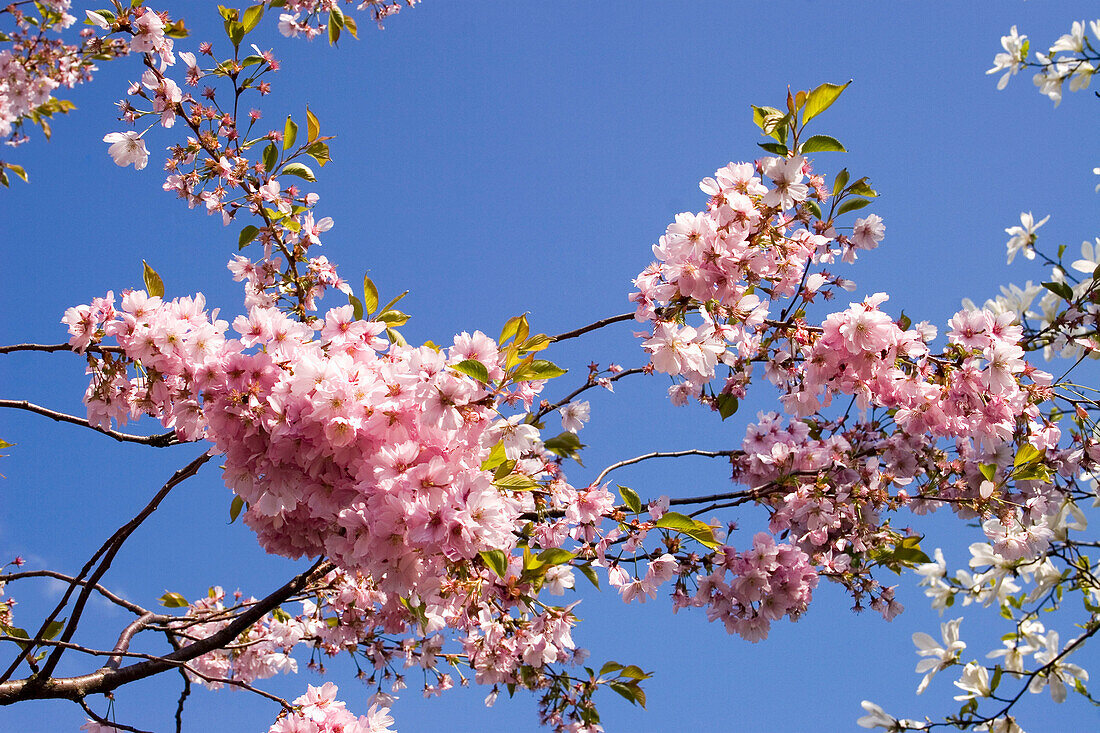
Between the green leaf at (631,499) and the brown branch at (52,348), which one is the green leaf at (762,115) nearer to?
the green leaf at (631,499)

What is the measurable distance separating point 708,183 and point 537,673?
2.28 metres

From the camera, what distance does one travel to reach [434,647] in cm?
407

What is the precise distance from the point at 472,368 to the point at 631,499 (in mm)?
873

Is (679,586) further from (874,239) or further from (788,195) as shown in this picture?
(874,239)

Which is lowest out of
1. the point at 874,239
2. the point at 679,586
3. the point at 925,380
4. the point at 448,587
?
the point at 448,587

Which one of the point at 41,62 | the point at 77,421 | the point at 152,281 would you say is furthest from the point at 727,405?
the point at 41,62

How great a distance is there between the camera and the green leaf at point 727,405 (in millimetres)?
3016

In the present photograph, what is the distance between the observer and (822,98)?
84.8 inches

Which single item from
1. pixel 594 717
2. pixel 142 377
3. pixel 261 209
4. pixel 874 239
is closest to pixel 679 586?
pixel 594 717

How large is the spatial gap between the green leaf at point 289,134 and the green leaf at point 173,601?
8.20ft

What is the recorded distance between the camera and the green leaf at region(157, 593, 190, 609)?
405cm

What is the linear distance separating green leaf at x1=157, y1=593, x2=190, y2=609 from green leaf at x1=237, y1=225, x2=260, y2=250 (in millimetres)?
2014

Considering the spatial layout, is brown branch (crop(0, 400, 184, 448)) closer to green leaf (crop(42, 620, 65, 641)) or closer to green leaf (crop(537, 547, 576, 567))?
green leaf (crop(42, 620, 65, 641))

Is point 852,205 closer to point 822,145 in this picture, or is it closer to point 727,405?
point 822,145
